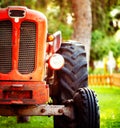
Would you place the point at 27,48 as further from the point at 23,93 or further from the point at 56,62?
the point at 23,93

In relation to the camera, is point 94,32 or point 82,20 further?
point 94,32

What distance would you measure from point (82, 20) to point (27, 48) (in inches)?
464

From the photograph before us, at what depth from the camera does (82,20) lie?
752 inches

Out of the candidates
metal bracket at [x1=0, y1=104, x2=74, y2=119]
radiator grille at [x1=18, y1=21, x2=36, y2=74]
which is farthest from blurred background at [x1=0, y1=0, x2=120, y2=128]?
radiator grille at [x1=18, y1=21, x2=36, y2=74]

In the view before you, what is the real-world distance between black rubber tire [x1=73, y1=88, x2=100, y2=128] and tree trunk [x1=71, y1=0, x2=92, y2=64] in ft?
38.0

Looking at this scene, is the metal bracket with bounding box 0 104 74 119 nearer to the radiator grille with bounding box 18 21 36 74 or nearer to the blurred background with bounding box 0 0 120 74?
the radiator grille with bounding box 18 21 36 74

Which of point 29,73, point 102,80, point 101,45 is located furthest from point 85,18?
point 101,45

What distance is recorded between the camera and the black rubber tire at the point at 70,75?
27.0 ft

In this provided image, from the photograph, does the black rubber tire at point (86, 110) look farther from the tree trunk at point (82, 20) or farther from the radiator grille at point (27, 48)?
the tree trunk at point (82, 20)

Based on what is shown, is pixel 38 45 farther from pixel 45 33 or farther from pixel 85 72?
pixel 85 72

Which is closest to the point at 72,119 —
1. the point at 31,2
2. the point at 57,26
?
the point at 31,2

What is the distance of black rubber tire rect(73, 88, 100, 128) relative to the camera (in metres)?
7.33

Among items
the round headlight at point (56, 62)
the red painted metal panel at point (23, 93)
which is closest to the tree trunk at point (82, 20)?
the round headlight at point (56, 62)

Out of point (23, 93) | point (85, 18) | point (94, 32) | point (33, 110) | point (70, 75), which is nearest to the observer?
point (23, 93)
